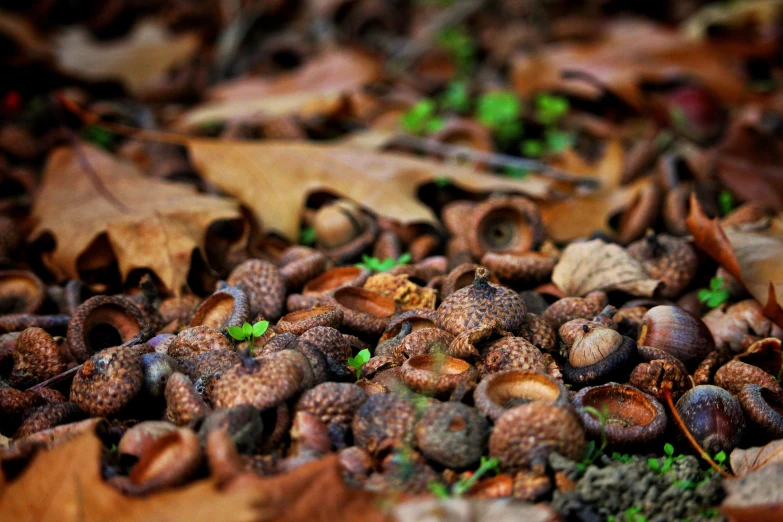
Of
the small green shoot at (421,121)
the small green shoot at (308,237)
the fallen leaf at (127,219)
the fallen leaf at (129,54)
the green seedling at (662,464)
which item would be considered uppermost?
the fallen leaf at (129,54)

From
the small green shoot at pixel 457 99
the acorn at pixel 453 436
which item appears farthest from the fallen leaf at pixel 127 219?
the small green shoot at pixel 457 99

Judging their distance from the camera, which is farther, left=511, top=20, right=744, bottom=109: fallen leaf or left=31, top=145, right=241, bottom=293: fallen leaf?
left=511, top=20, right=744, bottom=109: fallen leaf

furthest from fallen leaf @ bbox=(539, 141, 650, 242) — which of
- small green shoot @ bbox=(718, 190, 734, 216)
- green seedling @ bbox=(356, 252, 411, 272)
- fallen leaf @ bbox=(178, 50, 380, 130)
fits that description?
fallen leaf @ bbox=(178, 50, 380, 130)

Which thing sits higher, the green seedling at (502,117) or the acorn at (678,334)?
the green seedling at (502,117)

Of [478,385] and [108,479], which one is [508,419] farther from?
[108,479]

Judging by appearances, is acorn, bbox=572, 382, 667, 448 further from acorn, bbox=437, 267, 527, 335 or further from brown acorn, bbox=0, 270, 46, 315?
brown acorn, bbox=0, 270, 46, 315

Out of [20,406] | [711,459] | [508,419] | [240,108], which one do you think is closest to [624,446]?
[711,459]

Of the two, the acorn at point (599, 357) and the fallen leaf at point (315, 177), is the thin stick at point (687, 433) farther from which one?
the fallen leaf at point (315, 177)
